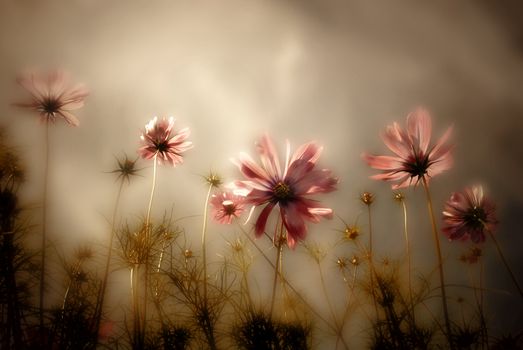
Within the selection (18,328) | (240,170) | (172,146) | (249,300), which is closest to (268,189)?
(240,170)

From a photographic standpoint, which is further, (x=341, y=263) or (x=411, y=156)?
(x=341, y=263)

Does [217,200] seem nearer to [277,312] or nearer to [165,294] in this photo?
[165,294]

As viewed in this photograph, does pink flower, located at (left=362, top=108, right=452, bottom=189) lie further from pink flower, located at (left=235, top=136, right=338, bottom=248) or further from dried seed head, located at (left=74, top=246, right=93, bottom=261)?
dried seed head, located at (left=74, top=246, right=93, bottom=261)

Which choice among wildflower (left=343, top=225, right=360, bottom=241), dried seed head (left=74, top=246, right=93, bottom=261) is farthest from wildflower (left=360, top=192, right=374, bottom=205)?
dried seed head (left=74, top=246, right=93, bottom=261)

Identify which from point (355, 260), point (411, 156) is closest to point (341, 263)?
point (355, 260)

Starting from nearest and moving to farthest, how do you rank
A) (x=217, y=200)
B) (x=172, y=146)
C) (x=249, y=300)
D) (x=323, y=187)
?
(x=323, y=187), (x=249, y=300), (x=172, y=146), (x=217, y=200)

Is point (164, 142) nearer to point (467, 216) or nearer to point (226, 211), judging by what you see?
point (226, 211)

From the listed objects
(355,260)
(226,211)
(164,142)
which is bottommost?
(355,260)
